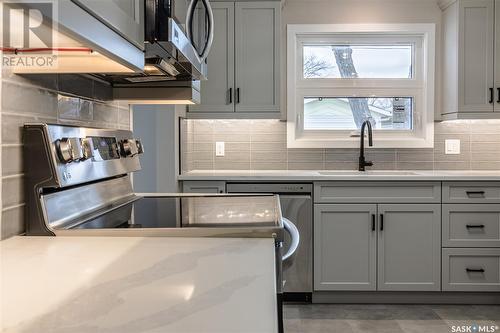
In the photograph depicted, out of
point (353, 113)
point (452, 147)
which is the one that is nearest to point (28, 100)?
point (353, 113)

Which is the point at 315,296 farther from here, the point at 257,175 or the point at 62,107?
the point at 62,107

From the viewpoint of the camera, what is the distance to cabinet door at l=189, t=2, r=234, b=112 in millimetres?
3412

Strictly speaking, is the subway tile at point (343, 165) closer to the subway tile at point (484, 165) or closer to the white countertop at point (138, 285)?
the subway tile at point (484, 165)

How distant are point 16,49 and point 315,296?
101 inches

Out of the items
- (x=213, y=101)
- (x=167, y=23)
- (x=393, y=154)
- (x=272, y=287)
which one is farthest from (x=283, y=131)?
(x=272, y=287)

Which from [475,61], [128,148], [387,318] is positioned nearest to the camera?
[128,148]

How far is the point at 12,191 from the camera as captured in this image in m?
1.20

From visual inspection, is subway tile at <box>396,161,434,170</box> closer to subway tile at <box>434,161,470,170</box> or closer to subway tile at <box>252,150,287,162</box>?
subway tile at <box>434,161,470,170</box>

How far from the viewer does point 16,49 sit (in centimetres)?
117

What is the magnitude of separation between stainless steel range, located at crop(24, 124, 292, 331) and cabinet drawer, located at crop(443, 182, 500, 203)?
188cm

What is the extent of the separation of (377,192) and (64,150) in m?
2.29

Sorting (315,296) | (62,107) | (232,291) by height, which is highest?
(62,107)

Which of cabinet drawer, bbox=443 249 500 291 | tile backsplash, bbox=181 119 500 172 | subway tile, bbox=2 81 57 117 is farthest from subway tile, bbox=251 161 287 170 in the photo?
subway tile, bbox=2 81 57 117

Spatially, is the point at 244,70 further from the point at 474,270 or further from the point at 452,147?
the point at 474,270
